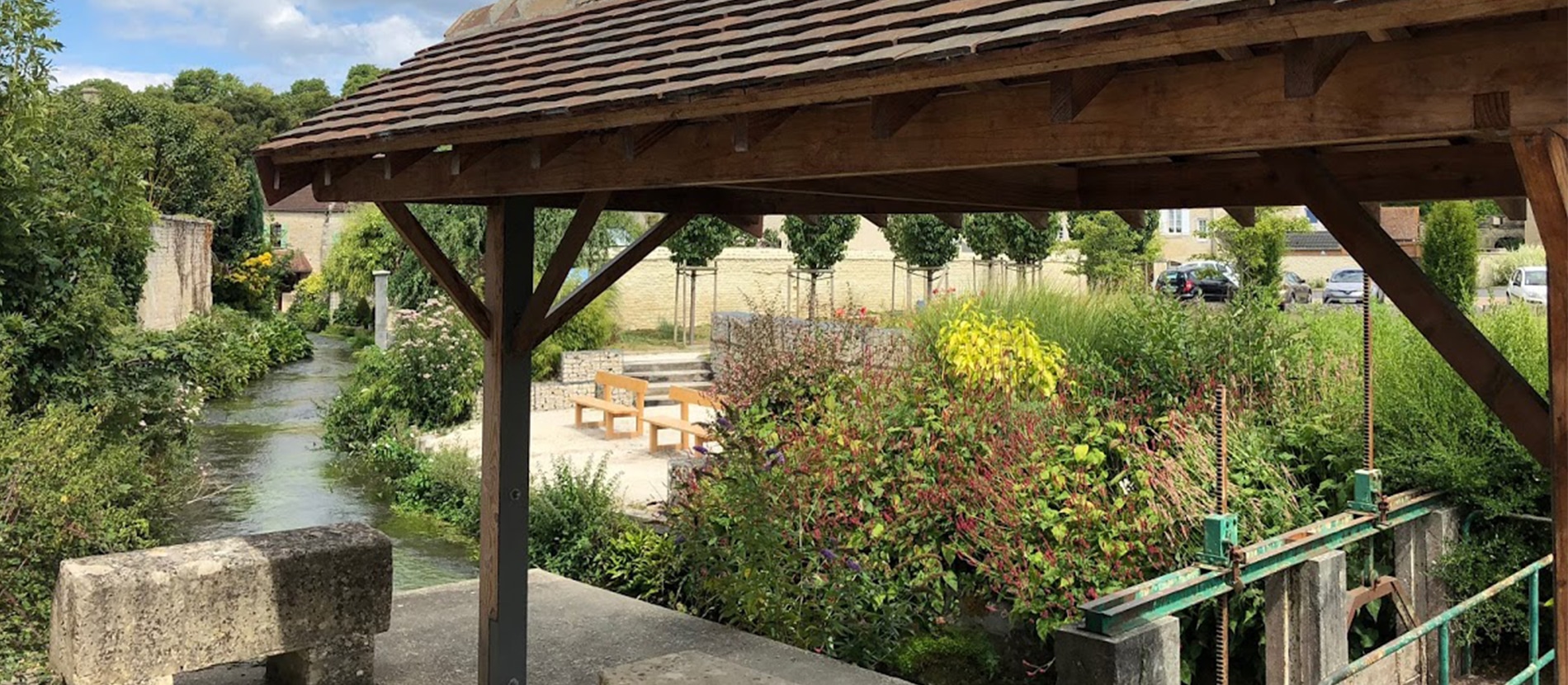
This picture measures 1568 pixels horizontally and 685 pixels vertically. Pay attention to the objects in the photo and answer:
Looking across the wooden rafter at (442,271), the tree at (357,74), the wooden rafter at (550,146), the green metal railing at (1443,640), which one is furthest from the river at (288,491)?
the tree at (357,74)

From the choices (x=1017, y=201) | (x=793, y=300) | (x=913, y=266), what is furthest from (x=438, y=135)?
(x=793, y=300)

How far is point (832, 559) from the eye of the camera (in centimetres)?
656

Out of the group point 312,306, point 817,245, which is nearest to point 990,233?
point 817,245

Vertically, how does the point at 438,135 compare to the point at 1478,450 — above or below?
above

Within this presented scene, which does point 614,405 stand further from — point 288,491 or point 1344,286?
point 1344,286

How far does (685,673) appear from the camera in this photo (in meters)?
4.14

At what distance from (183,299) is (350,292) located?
567cm

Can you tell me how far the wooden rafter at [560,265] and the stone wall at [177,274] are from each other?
635 inches

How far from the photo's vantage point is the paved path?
568cm

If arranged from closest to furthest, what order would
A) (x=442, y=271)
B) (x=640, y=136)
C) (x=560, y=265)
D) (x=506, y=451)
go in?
(x=640, y=136) → (x=560, y=265) → (x=442, y=271) → (x=506, y=451)

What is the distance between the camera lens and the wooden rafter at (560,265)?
464cm

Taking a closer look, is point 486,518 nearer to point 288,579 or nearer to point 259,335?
point 288,579

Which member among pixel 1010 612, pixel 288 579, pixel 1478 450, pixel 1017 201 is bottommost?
pixel 1010 612

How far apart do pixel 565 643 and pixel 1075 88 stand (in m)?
4.83
